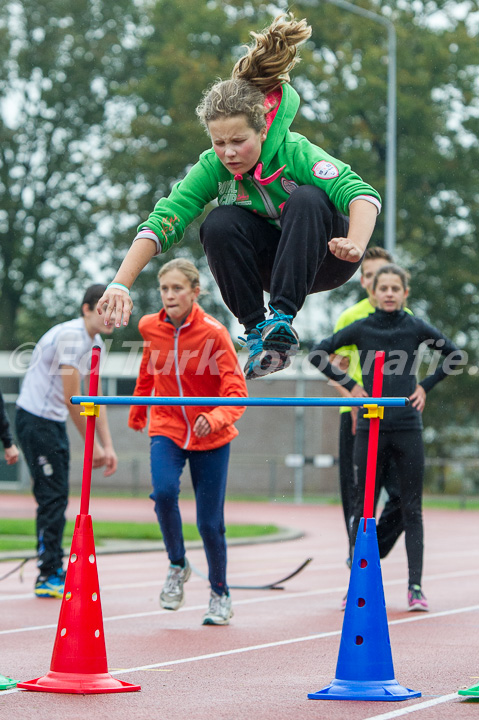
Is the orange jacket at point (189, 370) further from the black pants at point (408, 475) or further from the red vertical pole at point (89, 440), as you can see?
the red vertical pole at point (89, 440)

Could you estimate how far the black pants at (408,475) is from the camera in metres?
8.16

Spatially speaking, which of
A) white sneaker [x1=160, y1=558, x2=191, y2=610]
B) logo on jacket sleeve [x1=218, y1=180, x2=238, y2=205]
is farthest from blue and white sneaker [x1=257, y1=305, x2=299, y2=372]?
white sneaker [x1=160, y1=558, x2=191, y2=610]

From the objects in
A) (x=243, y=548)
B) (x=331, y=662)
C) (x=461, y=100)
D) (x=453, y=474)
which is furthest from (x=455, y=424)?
(x=331, y=662)

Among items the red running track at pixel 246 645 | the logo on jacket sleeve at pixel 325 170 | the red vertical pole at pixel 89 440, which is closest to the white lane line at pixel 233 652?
the red running track at pixel 246 645

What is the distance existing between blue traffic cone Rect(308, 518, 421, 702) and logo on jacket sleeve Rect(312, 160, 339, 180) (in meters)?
1.69

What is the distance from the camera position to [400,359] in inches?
324

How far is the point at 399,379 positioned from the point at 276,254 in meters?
3.29

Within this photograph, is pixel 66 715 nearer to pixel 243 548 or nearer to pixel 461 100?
pixel 243 548

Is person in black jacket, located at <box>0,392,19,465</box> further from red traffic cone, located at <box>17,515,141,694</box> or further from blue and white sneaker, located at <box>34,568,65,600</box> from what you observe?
red traffic cone, located at <box>17,515,141,694</box>

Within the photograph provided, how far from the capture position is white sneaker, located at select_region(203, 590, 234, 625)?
762cm

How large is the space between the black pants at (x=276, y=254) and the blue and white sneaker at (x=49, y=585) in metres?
4.38

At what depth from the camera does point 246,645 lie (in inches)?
265

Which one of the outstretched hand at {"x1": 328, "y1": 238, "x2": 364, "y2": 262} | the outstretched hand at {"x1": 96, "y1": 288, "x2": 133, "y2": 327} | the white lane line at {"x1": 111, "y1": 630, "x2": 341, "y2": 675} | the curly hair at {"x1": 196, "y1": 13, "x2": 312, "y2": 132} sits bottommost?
the white lane line at {"x1": 111, "y1": 630, "x2": 341, "y2": 675}

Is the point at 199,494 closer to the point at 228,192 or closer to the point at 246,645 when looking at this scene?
the point at 246,645
